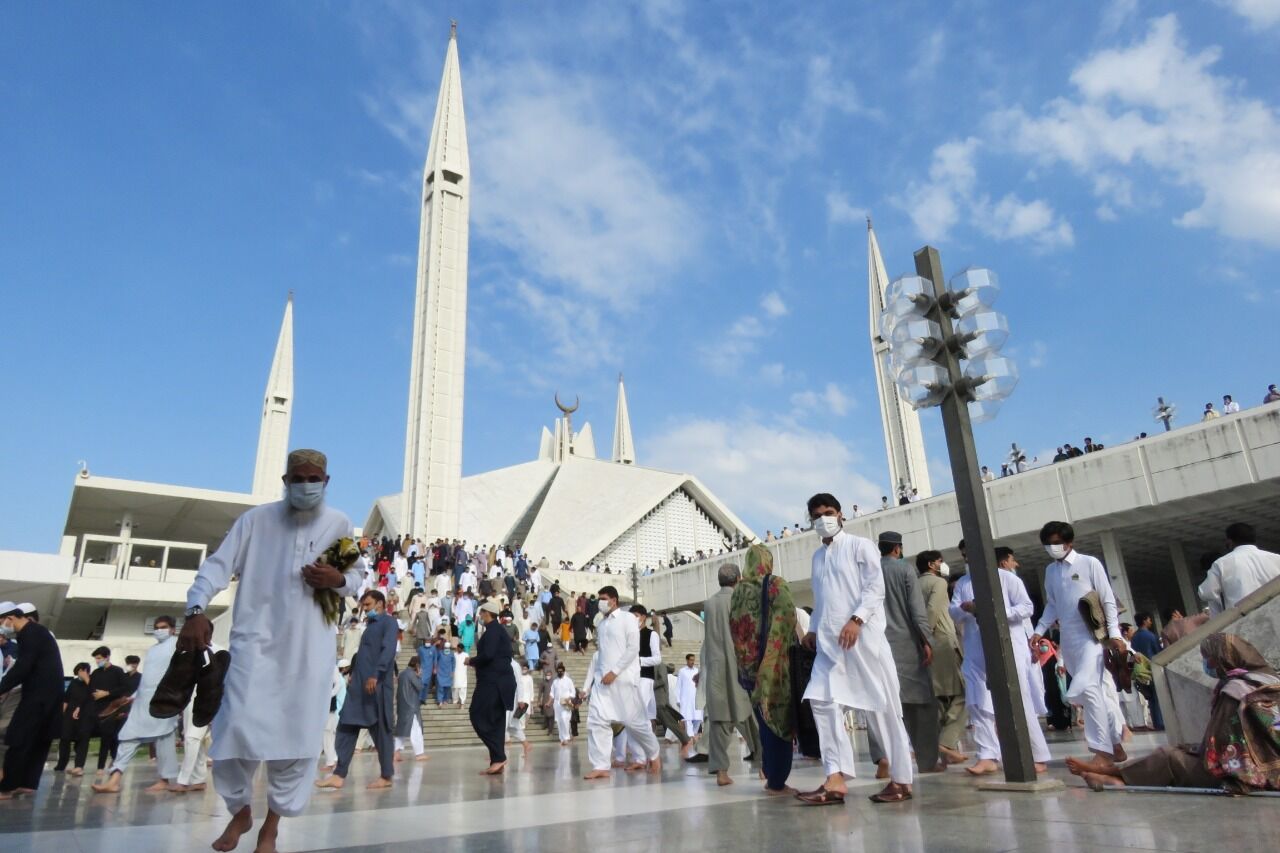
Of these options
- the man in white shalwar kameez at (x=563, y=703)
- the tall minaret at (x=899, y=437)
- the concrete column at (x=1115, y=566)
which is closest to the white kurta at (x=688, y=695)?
the man in white shalwar kameez at (x=563, y=703)

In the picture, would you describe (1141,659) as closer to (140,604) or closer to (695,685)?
(695,685)

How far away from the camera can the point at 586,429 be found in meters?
54.8

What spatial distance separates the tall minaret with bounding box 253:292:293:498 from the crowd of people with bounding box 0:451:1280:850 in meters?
28.7

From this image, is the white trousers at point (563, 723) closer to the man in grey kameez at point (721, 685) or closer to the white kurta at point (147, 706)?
the white kurta at point (147, 706)

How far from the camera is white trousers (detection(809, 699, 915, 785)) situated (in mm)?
3410

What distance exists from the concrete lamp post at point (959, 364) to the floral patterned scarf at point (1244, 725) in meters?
0.82

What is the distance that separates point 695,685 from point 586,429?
150 ft

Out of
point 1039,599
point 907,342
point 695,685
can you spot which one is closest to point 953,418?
point 907,342

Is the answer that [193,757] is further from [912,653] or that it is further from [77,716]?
[912,653]

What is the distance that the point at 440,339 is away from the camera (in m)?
27.5

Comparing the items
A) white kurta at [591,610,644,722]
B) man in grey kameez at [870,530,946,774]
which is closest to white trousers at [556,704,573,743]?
white kurta at [591,610,644,722]

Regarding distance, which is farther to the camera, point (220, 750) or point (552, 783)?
point (552, 783)

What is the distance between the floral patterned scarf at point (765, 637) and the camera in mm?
4012

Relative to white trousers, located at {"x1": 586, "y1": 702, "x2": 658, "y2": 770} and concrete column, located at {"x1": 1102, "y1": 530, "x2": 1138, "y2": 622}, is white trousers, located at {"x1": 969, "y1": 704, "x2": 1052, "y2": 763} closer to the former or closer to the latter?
white trousers, located at {"x1": 586, "y1": 702, "x2": 658, "y2": 770}
